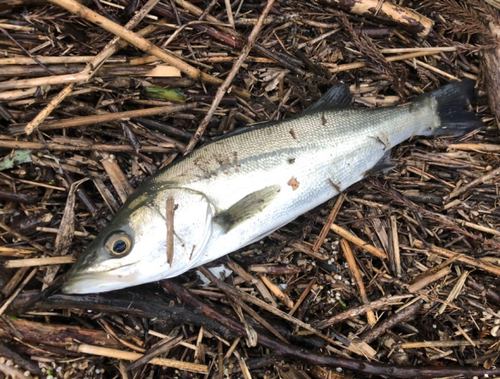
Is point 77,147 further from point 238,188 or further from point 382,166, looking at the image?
point 382,166

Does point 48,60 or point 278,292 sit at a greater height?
point 48,60

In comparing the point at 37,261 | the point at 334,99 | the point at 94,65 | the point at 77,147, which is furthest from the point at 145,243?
the point at 334,99

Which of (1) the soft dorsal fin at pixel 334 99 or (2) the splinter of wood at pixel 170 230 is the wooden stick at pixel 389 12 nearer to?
(1) the soft dorsal fin at pixel 334 99

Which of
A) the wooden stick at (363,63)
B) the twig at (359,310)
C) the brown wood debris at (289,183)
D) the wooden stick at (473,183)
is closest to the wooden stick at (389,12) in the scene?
the brown wood debris at (289,183)

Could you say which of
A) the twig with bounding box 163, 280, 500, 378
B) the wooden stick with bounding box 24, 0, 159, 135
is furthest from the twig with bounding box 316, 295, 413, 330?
the wooden stick with bounding box 24, 0, 159, 135

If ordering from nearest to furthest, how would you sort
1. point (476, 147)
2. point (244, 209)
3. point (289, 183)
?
point (244, 209)
point (289, 183)
point (476, 147)

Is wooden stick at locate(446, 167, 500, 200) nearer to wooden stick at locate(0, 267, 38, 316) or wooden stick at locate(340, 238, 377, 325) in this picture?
wooden stick at locate(340, 238, 377, 325)
